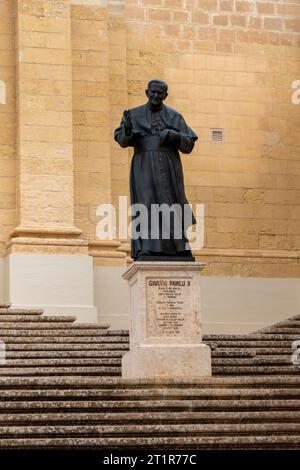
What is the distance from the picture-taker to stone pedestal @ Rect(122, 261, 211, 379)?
1390 cm

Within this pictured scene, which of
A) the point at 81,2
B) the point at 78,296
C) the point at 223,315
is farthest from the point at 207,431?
the point at 81,2

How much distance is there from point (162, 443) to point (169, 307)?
2.39 m

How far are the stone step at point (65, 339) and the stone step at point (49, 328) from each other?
0.12m

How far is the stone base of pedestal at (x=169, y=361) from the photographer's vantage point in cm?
1384

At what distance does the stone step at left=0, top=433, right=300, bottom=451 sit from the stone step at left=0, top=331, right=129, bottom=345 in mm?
3633

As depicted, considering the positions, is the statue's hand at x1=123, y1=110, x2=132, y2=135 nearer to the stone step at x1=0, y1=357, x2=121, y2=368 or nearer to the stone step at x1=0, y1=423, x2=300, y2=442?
the stone step at x1=0, y1=357, x2=121, y2=368

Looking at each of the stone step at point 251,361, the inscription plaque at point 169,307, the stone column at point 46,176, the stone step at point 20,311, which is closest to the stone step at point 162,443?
the inscription plaque at point 169,307

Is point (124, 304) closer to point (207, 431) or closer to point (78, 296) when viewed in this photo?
point (78, 296)

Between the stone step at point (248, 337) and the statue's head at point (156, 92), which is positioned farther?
the stone step at point (248, 337)

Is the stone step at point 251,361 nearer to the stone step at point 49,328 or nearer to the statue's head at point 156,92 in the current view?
the stone step at point 49,328

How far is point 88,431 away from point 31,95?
812 cm

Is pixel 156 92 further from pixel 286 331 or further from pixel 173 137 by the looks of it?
pixel 286 331

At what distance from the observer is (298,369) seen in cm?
1469

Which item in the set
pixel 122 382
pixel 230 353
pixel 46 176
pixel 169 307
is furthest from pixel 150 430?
pixel 46 176
